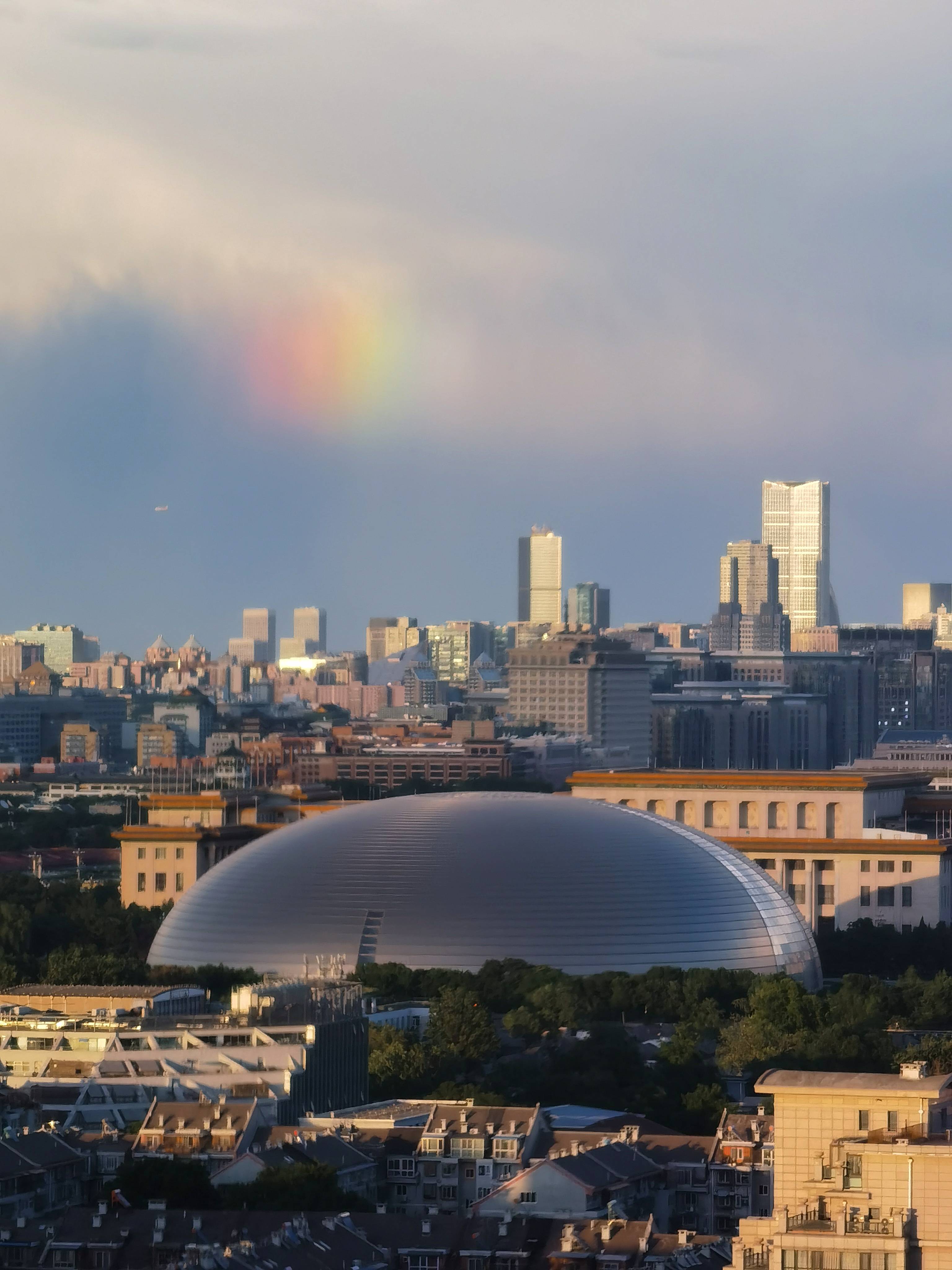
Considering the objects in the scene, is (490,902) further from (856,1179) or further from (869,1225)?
(869,1225)

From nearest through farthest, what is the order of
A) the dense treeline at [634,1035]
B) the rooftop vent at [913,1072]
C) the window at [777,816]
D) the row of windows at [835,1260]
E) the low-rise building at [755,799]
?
the row of windows at [835,1260], the rooftop vent at [913,1072], the dense treeline at [634,1035], the low-rise building at [755,799], the window at [777,816]

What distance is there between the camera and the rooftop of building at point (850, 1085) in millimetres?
31938

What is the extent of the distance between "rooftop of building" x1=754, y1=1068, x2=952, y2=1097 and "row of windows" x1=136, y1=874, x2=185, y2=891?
86477mm

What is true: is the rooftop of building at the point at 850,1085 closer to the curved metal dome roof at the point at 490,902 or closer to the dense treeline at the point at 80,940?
the dense treeline at the point at 80,940

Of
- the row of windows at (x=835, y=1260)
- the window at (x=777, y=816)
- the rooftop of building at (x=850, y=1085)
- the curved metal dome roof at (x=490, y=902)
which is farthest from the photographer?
the window at (x=777, y=816)

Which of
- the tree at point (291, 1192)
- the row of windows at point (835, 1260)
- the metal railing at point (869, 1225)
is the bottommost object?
the tree at point (291, 1192)

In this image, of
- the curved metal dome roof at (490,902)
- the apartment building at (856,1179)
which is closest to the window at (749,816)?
the curved metal dome roof at (490,902)

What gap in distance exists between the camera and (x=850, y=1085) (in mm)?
32250

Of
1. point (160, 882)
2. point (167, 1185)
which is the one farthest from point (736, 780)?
point (167, 1185)

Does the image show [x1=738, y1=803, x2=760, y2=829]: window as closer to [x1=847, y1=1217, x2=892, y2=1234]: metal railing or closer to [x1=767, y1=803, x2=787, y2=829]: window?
[x1=767, y1=803, x2=787, y2=829]: window

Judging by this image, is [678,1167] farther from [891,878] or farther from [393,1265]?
[891,878]

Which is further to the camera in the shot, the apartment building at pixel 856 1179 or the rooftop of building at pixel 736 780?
the rooftop of building at pixel 736 780

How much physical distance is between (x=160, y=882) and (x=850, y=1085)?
88.2 m

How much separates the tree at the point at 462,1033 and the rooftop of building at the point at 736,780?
48.7 metres
